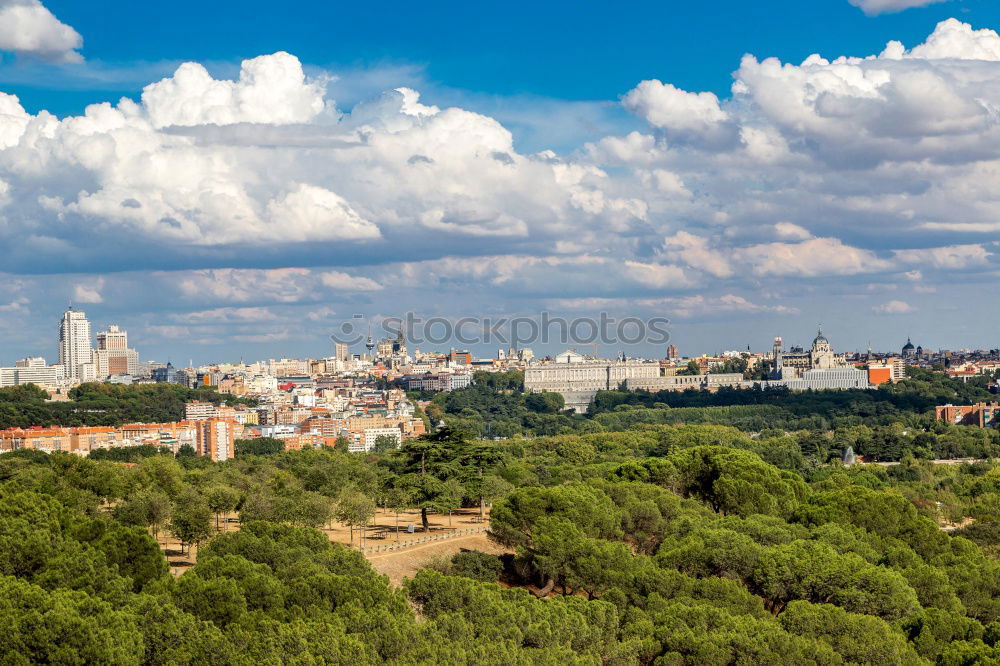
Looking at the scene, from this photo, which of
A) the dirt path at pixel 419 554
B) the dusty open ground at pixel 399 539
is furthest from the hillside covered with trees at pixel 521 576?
the dirt path at pixel 419 554

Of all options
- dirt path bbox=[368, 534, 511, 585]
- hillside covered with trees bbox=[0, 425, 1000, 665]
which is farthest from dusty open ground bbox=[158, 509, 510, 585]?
hillside covered with trees bbox=[0, 425, 1000, 665]

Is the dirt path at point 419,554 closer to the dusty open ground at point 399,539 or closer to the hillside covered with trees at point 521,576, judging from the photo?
the dusty open ground at point 399,539

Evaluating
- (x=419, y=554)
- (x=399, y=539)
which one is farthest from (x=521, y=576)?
(x=399, y=539)

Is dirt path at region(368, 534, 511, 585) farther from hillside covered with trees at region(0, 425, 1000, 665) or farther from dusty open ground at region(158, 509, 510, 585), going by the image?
hillside covered with trees at region(0, 425, 1000, 665)

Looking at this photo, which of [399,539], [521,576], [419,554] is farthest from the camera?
[399,539]

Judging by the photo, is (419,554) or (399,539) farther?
(399,539)

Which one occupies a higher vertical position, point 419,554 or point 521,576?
point 419,554

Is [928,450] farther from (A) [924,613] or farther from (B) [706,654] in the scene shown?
(B) [706,654]

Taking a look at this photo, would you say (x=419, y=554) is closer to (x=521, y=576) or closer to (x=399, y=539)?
(x=521, y=576)

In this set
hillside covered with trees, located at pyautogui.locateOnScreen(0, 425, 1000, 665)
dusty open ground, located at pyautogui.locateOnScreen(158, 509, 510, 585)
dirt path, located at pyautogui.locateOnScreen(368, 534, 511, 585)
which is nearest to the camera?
hillside covered with trees, located at pyautogui.locateOnScreen(0, 425, 1000, 665)
